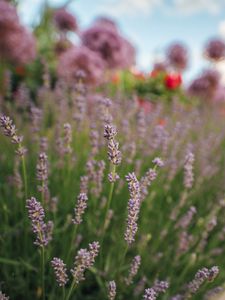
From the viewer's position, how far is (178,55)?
5145mm

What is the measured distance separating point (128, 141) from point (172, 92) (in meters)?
3.56

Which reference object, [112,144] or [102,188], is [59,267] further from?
[102,188]

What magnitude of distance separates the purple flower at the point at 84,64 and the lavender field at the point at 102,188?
0.5 inches

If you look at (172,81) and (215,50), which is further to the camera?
(172,81)

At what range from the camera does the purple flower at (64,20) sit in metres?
4.13

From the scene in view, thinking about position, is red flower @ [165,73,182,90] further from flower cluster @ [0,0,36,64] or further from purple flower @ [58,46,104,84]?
flower cluster @ [0,0,36,64]

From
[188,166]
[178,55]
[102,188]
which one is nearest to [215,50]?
[178,55]

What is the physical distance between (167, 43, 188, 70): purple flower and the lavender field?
0.66 metres

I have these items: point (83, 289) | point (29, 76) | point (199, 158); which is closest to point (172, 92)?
point (29, 76)

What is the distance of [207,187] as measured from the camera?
2559mm

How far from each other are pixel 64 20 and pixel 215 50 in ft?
5.73

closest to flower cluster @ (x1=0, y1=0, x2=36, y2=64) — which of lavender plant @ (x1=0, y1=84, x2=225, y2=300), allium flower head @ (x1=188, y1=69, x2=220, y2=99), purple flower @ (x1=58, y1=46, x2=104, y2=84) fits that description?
purple flower @ (x1=58, y1=46, x2=104, y2=84)

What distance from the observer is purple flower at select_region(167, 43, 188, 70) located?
513cm

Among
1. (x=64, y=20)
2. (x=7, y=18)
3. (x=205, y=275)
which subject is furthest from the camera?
(x=64, y=20)
